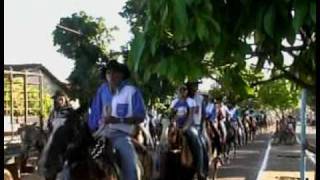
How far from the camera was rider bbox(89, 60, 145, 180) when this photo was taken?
671 cm

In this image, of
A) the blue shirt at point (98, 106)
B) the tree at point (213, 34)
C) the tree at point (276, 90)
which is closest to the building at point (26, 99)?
the blue shirt at point (98, 106)

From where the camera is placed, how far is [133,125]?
22.7ft

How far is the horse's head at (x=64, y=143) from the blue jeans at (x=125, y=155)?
0.89ft

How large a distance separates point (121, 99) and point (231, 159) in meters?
14.2

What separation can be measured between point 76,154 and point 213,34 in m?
4.46

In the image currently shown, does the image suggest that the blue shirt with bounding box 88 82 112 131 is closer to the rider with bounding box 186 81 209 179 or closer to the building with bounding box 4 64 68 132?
the rider with bounding box 186 81 209 179

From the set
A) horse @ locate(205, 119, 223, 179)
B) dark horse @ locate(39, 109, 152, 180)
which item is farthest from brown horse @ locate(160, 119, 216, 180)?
dark horse @ locate(39, 109, 152, 180)

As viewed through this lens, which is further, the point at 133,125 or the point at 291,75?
the point at 133,125

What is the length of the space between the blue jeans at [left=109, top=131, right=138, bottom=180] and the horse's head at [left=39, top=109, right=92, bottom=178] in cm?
27

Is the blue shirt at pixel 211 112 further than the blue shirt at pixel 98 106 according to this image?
Yes

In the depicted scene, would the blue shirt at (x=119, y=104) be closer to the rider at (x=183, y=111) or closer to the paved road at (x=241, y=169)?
the rider at (x=183, y=111)

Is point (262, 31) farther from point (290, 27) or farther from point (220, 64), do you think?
point (220, 64)

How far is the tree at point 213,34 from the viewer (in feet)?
7.30

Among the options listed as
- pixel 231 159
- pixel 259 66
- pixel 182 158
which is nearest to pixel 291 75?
pixel 259 66
